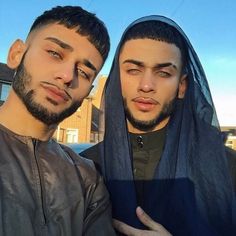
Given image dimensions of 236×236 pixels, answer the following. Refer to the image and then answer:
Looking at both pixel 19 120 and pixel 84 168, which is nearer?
A: pixel 19 120

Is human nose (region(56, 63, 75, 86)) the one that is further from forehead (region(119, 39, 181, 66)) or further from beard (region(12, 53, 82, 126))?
forehead (region(119, 39, 181, 66))

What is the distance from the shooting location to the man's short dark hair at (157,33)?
8.03 ft

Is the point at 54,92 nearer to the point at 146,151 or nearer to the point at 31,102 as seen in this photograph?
the point at 31,102

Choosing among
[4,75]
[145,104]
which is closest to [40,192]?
[145,104]

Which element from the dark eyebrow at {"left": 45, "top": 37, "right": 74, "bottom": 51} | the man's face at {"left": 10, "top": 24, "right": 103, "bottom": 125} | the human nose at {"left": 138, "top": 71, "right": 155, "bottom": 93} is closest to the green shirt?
the human nose at {"left": 138, "top": 71, "right": 155, "bottom": 93}

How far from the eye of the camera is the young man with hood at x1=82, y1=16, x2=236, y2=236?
2145mm

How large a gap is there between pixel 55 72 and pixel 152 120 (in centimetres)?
75

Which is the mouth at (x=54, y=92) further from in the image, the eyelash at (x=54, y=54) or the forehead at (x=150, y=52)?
the forehead at (x=150, y=52)

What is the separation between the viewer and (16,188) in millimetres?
1553

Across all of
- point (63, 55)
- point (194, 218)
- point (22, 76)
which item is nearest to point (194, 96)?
point (194, 218)

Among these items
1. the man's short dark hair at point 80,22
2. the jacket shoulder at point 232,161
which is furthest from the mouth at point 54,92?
the jacket shoulder at point 232,161

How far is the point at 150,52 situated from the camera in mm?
2367

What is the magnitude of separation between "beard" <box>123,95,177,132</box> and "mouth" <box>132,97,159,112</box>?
0.07 m

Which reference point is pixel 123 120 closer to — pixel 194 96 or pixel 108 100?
pixel 108 100
